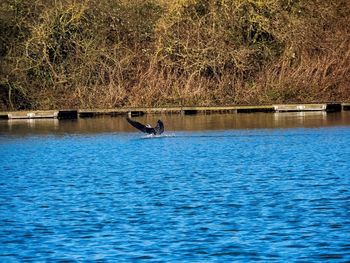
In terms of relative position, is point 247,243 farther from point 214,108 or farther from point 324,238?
point 214,108

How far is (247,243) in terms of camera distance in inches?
597

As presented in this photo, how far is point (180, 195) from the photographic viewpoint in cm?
2088

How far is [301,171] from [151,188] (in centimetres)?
432

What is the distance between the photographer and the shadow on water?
38.4 m

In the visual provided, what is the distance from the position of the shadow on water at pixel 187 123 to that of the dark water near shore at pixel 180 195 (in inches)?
16.2

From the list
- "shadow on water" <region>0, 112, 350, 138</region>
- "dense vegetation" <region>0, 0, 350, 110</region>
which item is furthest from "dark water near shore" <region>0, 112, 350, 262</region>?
"dense vegetation" <region>0, 0, 350, 110</region>

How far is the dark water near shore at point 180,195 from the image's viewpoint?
15.1 meters

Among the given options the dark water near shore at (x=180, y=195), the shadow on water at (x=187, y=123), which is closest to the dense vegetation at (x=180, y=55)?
the shadow on water at (x=187, y=123)

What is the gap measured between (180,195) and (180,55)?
26.4 m

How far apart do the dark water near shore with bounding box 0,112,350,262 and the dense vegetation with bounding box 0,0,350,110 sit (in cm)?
804

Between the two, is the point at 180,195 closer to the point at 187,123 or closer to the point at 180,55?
the point at 187,123

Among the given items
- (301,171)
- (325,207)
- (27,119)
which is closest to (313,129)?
(301,171)

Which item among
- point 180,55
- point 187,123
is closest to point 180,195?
point 187,123

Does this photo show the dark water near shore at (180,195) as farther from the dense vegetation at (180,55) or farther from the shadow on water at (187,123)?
the dense vegetation at (180,55)
